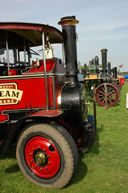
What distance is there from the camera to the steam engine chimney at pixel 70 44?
140 inches

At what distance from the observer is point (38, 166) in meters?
2.76

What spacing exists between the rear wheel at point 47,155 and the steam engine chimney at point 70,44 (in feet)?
4.25

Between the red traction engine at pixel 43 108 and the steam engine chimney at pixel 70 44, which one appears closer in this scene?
the red traction engine at pixel 43 108

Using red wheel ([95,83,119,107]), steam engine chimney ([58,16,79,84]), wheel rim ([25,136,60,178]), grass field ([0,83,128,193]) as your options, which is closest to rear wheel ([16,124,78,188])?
wheel rim ([25,136,60,178])

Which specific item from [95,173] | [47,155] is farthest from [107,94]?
[47,155]

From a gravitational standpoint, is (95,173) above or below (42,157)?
below

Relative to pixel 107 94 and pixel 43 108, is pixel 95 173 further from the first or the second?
pixel 107 94

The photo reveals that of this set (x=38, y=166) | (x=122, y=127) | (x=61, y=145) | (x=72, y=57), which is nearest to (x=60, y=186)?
(x=38, y=166)

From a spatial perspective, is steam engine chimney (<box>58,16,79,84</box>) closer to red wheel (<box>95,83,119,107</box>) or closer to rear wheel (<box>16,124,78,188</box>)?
rear wheel (<box>16,124,78,188</box>)

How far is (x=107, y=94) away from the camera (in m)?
9.41

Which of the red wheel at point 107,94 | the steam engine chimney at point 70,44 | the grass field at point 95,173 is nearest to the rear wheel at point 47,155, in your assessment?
the grass field at point 95,173

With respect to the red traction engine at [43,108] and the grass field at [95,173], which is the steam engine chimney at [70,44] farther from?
the grass field at [95,173]

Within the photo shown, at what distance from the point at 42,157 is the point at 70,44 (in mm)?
2129

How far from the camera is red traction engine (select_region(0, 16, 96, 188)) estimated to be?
2.64 metres
